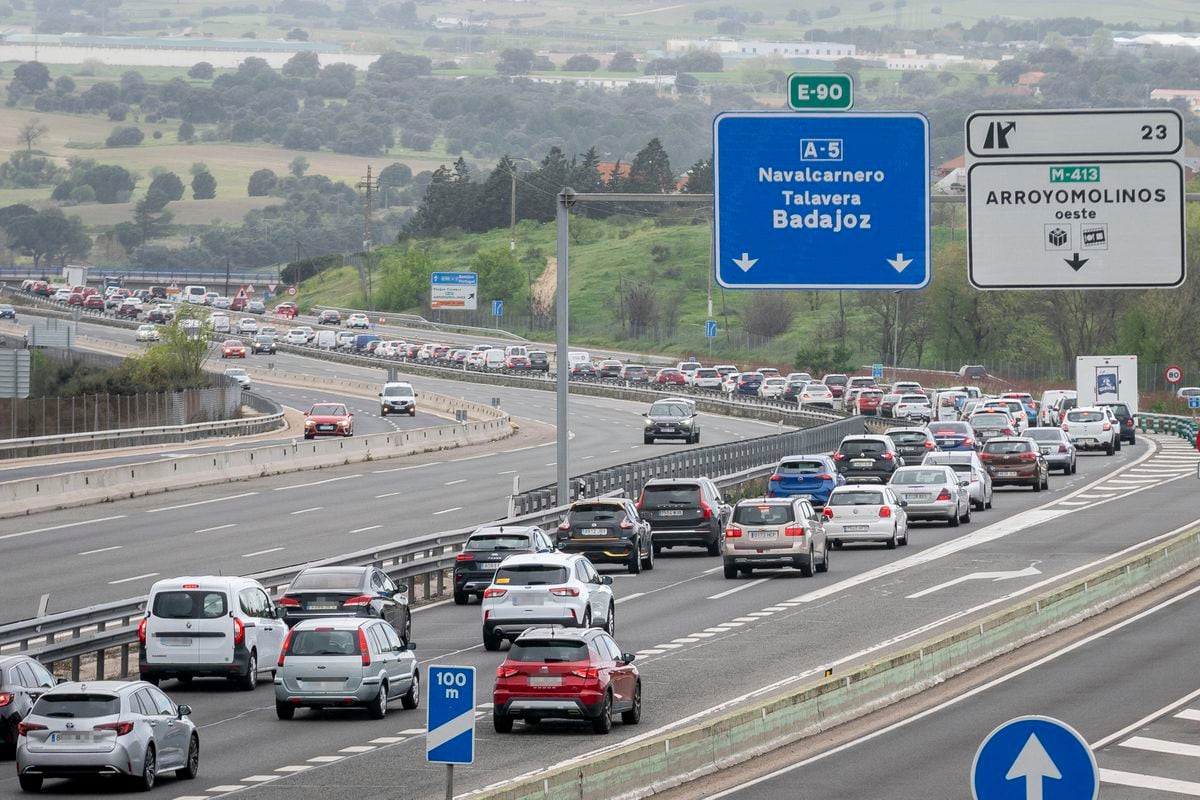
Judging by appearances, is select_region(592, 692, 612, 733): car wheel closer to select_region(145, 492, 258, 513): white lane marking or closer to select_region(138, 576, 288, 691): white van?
select_region(138, 576, 288, 691): white van

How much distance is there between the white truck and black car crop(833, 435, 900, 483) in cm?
2941

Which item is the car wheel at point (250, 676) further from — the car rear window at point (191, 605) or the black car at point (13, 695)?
the black car at point (13, 695)

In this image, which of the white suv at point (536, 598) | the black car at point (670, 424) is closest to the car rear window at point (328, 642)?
the white suv at point (536, 598)

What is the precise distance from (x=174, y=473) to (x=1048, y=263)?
1730 inches

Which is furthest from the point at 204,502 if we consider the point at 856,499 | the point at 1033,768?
the point at 1033,768

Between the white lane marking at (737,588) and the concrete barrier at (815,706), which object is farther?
the white lane marking at (737,588)

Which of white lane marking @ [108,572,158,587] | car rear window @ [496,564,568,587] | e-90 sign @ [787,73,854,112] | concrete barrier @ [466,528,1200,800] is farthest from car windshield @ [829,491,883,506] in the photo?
e-90 sign @ [787,73,854,112]

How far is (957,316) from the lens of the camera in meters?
127

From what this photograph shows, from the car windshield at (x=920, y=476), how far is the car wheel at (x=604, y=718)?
2568cm

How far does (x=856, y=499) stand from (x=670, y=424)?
32.3 meters

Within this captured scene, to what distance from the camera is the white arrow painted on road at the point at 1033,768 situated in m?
8.39

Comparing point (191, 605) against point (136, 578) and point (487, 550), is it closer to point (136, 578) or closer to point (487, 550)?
point (487, 550)

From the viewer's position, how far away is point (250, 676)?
27.6 metres

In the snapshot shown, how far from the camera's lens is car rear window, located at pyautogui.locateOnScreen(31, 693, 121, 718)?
65.6ft
